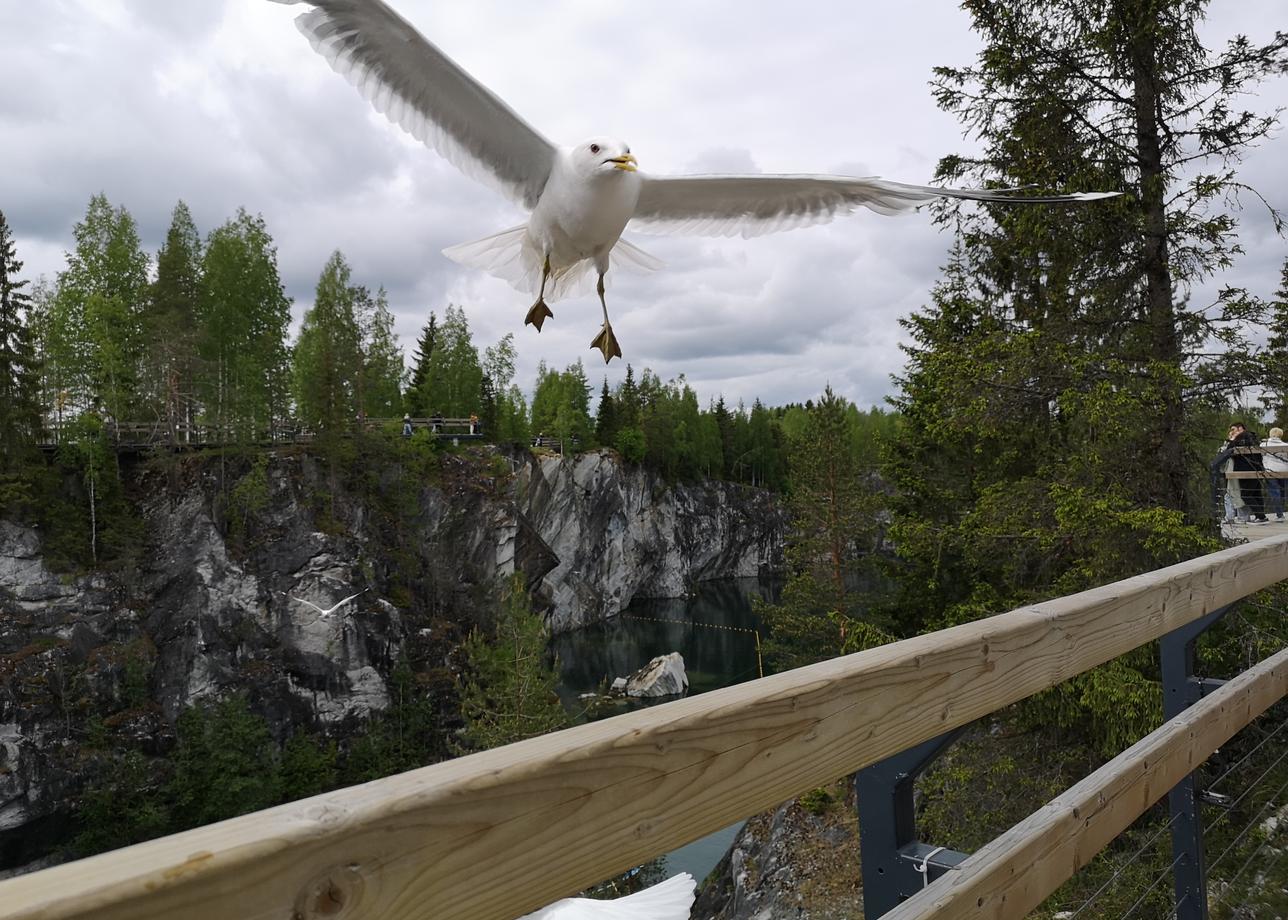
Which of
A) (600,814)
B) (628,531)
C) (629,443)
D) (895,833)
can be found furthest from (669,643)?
(600,814)

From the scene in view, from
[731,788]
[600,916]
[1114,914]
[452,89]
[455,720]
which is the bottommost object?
[455,720]

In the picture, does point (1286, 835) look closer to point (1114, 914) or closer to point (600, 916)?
point (1114, 914)

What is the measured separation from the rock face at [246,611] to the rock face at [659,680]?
766cm

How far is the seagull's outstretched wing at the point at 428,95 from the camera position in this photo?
3420mm

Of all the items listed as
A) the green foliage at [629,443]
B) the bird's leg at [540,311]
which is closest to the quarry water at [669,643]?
the green foliage at [629,443]

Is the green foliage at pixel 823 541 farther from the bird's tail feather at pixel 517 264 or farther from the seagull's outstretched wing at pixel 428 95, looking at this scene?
the seagull's outstretched wing at pixel 428 95

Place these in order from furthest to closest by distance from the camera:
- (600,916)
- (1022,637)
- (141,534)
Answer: (141,534) < (600,916) < (1022,637)

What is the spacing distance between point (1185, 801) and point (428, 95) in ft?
12.7

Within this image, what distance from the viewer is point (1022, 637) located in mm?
1443

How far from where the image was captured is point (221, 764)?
27.6m

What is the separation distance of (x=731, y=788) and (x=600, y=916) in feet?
15.2

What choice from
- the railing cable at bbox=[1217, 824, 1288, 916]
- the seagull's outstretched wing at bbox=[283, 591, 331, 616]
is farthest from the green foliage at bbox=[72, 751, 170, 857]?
the railing cable at bbox=[1217, 824, 1288, 916]

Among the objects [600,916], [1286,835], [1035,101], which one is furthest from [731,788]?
[1035,101]

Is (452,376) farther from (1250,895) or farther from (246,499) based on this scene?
(1250,895)
